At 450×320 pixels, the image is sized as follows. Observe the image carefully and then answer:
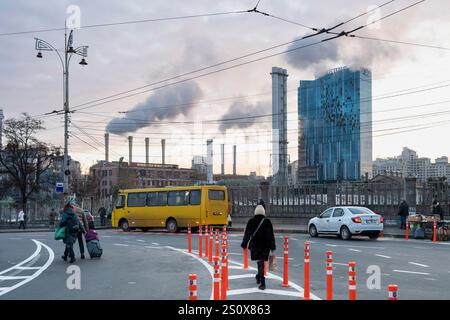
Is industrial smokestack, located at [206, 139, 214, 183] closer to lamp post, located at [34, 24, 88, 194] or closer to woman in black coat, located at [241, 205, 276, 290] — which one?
lamp post, located at [34, 24, 88, 194]

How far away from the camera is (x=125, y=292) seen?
35.4 ft

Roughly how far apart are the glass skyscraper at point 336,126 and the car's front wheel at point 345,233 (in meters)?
73.3

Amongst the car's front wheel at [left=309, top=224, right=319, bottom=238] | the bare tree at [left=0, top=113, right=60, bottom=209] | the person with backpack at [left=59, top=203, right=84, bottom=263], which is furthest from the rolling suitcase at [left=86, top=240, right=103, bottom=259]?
the bare tree at [left=0, top=113, right=60, bottom=209]

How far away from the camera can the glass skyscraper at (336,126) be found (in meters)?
98.1

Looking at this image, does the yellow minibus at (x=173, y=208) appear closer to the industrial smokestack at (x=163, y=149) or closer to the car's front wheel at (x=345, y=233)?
the car's front wheel at (x=345, y=233)

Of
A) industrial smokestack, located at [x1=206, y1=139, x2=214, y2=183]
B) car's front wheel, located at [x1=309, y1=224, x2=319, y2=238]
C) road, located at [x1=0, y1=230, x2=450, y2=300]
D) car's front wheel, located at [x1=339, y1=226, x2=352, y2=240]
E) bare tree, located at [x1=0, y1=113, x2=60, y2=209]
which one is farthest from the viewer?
industrial smokestack, located at [x1=206, y1=139, x2=214, y2=183]

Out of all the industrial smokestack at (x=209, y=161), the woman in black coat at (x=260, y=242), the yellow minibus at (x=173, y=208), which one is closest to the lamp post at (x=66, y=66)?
the yellow minibus at (x=173, y=208)

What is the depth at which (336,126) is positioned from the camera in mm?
105562

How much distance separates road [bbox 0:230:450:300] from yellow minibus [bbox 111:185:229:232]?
1091 centimetres

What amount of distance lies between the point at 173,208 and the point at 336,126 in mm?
76554

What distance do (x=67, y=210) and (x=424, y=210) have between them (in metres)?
22.0

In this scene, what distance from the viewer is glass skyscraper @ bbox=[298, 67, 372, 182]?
322 feet
